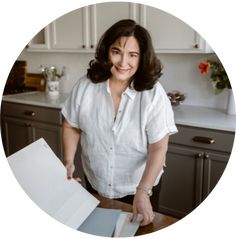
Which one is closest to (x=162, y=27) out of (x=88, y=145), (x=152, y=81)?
(x=152, y=81)

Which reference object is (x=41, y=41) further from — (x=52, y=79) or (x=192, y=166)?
(x=192, y=166)

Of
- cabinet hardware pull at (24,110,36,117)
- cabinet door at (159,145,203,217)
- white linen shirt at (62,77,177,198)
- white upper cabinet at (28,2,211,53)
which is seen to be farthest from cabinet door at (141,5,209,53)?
cabinet hardware pull at (24,110,36,117)

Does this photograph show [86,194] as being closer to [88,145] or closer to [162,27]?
[88,145]

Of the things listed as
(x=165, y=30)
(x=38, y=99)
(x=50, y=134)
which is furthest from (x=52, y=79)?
(x=165, y=30)

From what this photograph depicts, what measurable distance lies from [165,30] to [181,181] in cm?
36

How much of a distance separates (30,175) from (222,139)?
441mm

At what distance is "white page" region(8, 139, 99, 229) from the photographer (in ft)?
1.59

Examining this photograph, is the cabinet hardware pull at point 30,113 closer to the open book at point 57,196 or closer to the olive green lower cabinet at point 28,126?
the olive green lower cabinet at point 28,126

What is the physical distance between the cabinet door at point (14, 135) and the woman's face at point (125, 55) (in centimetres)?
21

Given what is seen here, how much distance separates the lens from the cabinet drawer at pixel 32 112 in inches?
25.7

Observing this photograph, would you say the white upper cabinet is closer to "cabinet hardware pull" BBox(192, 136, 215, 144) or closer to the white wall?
the white wall

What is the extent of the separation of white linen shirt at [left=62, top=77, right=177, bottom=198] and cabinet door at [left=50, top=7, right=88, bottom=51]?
0.11 metres

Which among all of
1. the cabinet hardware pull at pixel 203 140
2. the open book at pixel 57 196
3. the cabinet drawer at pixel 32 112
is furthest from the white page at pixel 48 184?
the cabinet hardware pull at pixel 203 140

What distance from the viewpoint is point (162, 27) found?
608 mm
